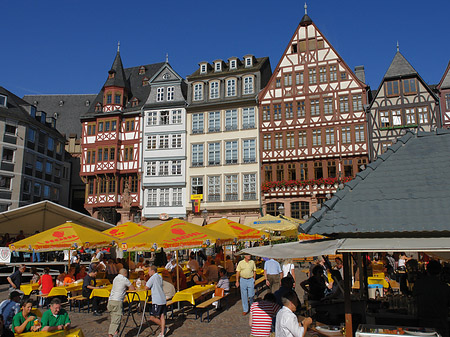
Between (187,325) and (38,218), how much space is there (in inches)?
570

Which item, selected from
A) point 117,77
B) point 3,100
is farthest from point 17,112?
point 117,77

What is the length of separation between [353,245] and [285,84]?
1178 inches

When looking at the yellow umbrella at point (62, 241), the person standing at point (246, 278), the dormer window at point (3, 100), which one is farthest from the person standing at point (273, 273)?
the dormer window at point (3, 100)

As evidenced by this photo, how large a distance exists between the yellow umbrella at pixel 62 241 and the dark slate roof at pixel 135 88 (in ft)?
84.9

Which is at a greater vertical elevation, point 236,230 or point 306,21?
point 306,21

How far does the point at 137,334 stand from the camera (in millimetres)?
9953

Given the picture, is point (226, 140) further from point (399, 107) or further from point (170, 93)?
point (399, 107)

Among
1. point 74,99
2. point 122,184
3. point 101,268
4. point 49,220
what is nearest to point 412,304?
point 101,268

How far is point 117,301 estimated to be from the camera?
9.43 m

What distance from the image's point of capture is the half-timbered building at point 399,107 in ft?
100

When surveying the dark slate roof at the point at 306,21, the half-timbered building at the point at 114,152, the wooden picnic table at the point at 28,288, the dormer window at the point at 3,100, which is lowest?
the wooden picnic table at the point at 28,288

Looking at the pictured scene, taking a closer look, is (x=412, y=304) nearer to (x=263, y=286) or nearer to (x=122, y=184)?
(x=263, y=286)

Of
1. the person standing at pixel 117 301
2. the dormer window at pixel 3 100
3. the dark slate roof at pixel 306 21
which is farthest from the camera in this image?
the dormer window at pixel 3 100

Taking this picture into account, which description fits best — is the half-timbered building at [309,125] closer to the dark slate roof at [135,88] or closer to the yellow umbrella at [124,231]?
the dark slate roof at [135,88]
